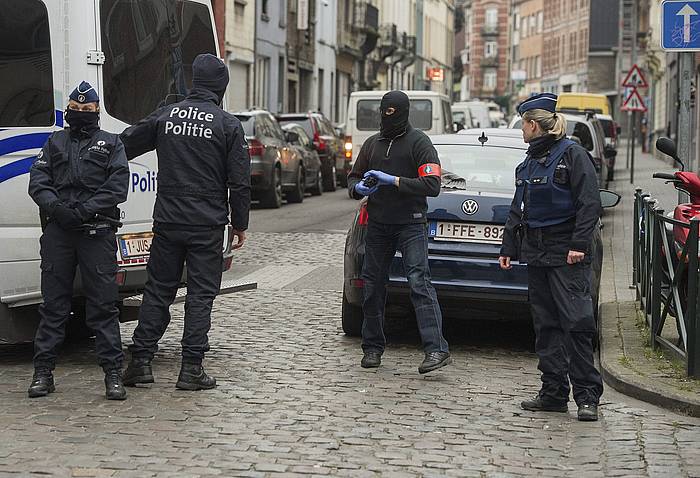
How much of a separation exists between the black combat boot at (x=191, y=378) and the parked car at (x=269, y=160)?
14.5m

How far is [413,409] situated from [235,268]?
7482 mm

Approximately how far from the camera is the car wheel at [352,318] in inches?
396

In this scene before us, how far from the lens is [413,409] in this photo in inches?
301

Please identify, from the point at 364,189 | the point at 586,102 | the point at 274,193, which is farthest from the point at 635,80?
the point at 364,189

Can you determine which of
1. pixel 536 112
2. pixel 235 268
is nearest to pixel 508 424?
pixel 536 112

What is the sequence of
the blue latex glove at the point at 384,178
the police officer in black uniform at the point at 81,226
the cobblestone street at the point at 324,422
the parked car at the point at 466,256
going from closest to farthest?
the cobblestone street at the point at 324,422, the police officer in black uniform at the point at 81,226, the blue latex glove at the point at 384,178, the parked car at the point at 466,256

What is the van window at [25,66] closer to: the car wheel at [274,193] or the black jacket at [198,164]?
the black jacket at [198,164]

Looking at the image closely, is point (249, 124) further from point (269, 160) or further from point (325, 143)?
point (325, 143)

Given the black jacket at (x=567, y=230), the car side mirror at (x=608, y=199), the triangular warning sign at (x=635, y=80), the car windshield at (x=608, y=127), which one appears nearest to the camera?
the black jacket at (x=567, y=230)

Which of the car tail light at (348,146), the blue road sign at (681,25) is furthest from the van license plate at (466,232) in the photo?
the car tail light at (348,146)

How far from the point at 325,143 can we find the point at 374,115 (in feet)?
4.30

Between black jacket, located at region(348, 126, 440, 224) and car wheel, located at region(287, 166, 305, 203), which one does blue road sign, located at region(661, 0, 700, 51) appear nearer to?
black jacket, located at region(348, 126, 440, 224)

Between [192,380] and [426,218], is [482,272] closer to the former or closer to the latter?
[426,218]

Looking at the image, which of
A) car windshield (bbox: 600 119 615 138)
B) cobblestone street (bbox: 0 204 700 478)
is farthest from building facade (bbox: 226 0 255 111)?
cobblestone street (bbox: 0 204 700 478)
